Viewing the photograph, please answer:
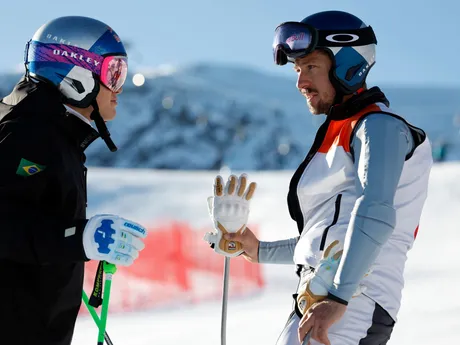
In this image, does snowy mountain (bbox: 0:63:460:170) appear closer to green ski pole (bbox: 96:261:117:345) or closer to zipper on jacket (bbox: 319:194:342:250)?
green ski pole (bbox: 96:261:117:345)

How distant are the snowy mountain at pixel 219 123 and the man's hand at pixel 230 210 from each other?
109266 mm

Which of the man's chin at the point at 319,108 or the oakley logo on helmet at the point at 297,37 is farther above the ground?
the oakley logo on helmet at the point at 297,37

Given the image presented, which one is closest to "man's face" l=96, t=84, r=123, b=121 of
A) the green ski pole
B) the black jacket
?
the black jacket

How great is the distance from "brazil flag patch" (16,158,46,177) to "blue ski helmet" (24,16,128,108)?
1.67ft

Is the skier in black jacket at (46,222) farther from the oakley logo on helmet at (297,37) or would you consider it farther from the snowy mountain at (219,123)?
the snowy mountain at (219,123)

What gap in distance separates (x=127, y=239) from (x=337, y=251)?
2.64 ft

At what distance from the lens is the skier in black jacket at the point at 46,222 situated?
270 cm

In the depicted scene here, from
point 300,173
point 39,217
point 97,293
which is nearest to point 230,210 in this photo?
point 300,173

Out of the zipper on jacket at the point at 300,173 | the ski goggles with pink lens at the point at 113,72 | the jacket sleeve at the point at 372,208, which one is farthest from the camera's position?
the ski goggles with pink lens at the point at 113,72

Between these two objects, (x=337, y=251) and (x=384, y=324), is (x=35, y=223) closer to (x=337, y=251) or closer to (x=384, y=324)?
(x=337, y=251)

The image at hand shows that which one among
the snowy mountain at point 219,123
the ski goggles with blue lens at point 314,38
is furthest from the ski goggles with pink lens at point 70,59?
the snowy mountain at point 219,123

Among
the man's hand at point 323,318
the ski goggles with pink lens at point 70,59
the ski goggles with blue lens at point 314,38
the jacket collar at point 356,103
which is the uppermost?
the ski goggles with blue lens at point 314,38

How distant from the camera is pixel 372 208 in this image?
2490 mm

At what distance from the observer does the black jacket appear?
106 inches
